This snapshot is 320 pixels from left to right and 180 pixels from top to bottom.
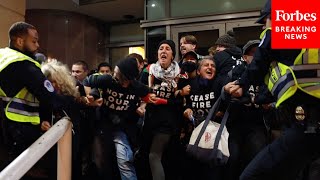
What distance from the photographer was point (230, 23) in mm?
7070

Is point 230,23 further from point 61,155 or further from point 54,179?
point 61,155

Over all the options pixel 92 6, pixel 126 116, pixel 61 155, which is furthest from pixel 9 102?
pixel 92 6

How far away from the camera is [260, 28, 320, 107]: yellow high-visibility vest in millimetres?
2012

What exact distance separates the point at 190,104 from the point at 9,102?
5.64ft

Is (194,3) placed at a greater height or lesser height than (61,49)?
greater

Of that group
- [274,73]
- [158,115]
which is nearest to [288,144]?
[274,73]

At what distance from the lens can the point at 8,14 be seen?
6195mm

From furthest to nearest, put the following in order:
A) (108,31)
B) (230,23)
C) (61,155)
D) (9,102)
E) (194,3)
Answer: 1. (108,31)
2. (194,3)
3. (230,23)
4. (9,102)
5. (61,155)

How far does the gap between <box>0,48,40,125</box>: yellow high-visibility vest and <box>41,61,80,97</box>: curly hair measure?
578mm

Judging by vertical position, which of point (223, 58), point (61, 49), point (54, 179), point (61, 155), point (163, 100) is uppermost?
point (61, 49)

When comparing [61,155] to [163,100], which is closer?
[61,155]

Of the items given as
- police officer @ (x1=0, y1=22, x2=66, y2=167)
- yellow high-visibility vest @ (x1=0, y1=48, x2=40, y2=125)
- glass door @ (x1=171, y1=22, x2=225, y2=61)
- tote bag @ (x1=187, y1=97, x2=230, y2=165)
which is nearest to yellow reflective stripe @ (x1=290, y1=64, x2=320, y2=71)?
tote bag @ (x1=187, y1=97, x2=230, y2=165)

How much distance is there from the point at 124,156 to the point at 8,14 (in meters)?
3.80

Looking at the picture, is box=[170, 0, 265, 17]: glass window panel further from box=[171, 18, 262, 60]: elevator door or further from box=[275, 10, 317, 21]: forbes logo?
box=[275, 10, 317, 21]: forbes logo
